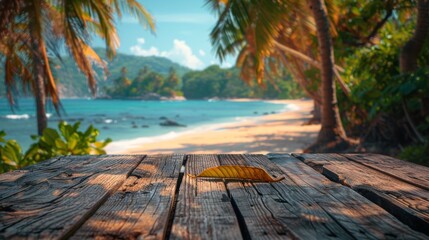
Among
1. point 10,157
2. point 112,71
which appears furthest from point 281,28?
point 112,71

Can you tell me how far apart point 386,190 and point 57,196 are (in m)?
1.09

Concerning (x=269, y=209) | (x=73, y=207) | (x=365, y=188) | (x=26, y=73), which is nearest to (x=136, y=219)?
(x=73, y=207)

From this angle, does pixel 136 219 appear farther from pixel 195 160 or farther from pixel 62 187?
pixel 195 160

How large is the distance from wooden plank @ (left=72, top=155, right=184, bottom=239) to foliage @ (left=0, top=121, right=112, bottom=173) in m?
4.18

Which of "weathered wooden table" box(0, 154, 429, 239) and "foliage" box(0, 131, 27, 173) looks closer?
"weathered wooden table" box(0, 154, 429, 239)

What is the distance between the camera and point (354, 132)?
8.52 meters

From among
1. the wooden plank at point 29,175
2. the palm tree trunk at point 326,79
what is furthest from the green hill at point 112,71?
Answer: the wooden plank at point 29,175

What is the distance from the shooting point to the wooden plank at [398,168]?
4.32 ft

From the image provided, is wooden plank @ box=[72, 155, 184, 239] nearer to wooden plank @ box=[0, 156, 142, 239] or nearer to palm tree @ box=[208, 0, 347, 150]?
wooden plank @ box=[0, 156, 142, 239]

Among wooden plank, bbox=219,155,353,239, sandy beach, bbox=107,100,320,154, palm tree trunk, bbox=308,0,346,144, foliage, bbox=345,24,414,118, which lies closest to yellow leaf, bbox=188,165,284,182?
wooden plank, bbox=219,155,353,239

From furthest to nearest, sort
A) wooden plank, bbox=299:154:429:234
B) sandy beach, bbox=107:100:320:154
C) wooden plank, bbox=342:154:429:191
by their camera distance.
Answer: sandy beach, bbox=107:100:320:154, wooden plank, bbox=342:154:429:191, wooden plank, bbox=299:154:429:234

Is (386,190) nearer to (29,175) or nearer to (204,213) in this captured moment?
(204,213)

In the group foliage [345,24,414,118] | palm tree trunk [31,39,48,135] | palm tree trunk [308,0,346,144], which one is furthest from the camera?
palm tree trunk [308,0,346,144]

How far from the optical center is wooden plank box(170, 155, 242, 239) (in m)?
0.82
